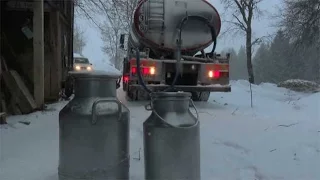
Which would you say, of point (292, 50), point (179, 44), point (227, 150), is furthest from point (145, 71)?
point (292, 50)

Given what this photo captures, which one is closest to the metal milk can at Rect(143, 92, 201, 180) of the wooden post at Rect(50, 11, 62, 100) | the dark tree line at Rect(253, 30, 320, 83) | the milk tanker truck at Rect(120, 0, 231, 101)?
the milk tanker truck at Rect(120, 0, 231, 101)

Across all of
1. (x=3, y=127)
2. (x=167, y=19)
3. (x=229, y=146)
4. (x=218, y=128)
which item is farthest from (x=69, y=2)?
(x=229, y=146)

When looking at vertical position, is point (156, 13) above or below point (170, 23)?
above

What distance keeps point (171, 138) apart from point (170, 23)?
6653mm

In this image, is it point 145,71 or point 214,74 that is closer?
point 145,71

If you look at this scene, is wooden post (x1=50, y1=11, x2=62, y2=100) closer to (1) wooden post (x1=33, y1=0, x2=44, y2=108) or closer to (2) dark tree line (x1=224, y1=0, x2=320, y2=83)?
(1) wooden post (x1=33, y1=0, x2=44, y2=108)

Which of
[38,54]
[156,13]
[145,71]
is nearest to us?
[38,54]

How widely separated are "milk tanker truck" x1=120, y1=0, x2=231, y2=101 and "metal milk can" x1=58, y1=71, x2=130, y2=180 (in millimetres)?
5929

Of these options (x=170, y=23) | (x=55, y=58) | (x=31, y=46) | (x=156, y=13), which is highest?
(x=156, y=13)

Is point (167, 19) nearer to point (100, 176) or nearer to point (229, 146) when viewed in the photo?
point (229, 146)

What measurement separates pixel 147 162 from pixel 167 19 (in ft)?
21.6

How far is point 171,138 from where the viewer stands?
3.61 m

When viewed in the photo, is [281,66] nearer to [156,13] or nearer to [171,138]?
[156,13]

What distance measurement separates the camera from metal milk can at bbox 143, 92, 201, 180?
3619 mm
